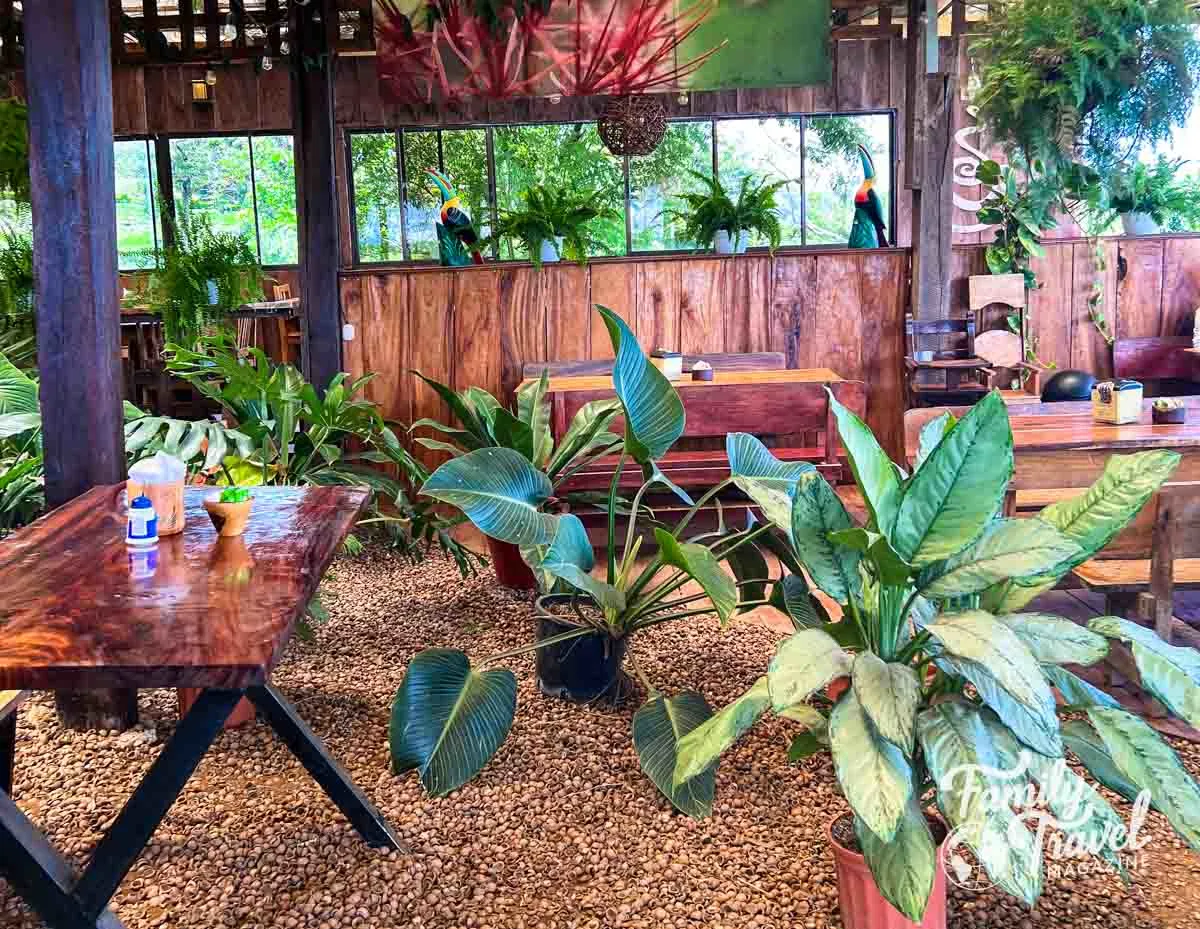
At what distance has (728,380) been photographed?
471 cm

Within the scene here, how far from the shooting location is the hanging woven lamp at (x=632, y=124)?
599 cm

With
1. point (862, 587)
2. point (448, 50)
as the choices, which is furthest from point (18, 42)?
point (862, 587)

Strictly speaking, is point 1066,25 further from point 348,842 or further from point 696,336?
point 348,842

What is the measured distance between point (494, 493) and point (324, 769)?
67cm

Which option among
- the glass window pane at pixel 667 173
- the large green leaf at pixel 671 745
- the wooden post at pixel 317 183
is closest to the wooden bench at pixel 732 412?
the wooden post at pixel 317 183

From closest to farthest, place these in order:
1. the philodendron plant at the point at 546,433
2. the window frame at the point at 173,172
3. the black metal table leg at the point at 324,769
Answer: the black metal table leg at the point at 324,769
the philodendron plant at the point at 546,433
the window frame at the point at 173,172

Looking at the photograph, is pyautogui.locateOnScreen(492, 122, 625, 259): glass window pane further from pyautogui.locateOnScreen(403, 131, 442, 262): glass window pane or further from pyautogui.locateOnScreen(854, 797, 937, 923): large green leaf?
pyautogui.locateOnScreen(854, 797, 937, 923): large green leaf

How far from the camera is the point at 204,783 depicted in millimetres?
2539

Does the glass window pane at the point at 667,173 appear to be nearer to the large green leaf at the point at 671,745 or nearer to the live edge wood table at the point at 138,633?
the large green leaf at the point at 671,745

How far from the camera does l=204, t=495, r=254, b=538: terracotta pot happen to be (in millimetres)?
2070

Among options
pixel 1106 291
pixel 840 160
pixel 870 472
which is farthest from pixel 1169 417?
pixel 840 160

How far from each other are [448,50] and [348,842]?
4.05 metres

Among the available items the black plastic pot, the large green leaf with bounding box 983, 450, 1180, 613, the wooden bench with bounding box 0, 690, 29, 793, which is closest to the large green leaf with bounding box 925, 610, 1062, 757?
the large green leaf with bounding box 983, 450, 1180, 613

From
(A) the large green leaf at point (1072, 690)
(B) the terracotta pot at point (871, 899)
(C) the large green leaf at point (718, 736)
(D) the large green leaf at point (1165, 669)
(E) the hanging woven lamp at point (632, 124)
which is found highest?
(E) the hanging woven lamp at point (632, 124)
